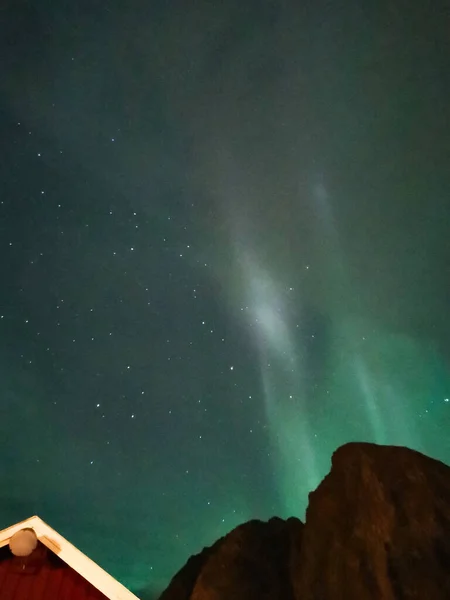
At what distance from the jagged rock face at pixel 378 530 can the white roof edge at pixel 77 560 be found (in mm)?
2449

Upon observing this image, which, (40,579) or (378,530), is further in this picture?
(378,530)

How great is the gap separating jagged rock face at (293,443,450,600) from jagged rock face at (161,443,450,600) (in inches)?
0.5

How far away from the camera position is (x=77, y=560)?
6105 mm

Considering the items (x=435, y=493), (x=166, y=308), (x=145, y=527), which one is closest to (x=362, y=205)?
(x=166, y=308)

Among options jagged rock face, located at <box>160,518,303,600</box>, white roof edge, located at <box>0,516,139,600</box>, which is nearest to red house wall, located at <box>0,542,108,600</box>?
white roof edge, located at <box>0,516,139,600</box>

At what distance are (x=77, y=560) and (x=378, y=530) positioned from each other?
3713 mm

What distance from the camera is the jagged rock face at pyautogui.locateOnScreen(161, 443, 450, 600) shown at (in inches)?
244

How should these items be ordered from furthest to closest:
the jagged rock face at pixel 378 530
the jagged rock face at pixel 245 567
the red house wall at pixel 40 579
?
the jagged rock face at pixel 245 567 < the jagged rock face at pixel 378 530 < the red house wall at pixel 40 579

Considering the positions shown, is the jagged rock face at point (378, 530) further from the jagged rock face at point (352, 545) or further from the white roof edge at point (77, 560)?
the white roof edge at point (77, 560)

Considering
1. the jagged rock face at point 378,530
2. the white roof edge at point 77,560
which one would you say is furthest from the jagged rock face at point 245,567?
the white roof edge at point 77,560

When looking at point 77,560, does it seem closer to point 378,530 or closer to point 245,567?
point 245,567

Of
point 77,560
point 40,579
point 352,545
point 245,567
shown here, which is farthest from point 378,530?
point 40,579

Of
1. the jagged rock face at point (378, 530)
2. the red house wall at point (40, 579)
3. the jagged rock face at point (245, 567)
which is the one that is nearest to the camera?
the red house wall at point (40, 579)

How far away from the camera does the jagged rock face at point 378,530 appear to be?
6129 mm
